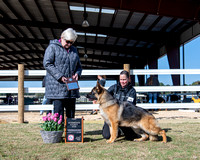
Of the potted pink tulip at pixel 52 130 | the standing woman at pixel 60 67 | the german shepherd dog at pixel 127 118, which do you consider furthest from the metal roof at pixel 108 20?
the potted pink tulip at pixel 52 130

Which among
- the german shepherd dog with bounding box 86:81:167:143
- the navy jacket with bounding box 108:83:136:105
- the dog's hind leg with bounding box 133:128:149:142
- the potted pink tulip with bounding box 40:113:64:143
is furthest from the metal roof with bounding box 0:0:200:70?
the potted pink tulip with bounding box 40:113:64:143

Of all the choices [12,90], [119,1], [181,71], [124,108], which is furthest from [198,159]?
[119,1]

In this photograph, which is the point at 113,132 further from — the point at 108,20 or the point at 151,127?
the point at 108,20

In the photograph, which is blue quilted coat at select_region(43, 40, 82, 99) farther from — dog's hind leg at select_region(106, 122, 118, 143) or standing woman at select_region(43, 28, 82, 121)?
dog's hind leg at select_region(106, 122, 118, 143)

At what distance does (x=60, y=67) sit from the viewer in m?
3.52

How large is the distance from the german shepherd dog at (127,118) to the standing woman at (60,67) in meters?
0.54

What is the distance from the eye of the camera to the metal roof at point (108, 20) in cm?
859

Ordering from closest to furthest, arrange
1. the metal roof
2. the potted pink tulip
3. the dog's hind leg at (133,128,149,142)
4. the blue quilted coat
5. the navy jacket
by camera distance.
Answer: the potted pink tulip
the blue quilted coat
the dog's hind leg at (133,128,149,142)
the navy jacket
the metal roof

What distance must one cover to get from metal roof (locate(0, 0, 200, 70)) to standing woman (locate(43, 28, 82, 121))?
555 cm

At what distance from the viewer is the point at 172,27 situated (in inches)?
596

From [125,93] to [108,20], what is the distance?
1069cm

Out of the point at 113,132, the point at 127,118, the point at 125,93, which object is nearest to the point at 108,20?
the point at 125,93

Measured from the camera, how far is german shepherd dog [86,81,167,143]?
11.4 ft

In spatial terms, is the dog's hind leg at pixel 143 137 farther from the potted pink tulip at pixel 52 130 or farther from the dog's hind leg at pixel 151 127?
the potted pink tulip at pixel 52 130
